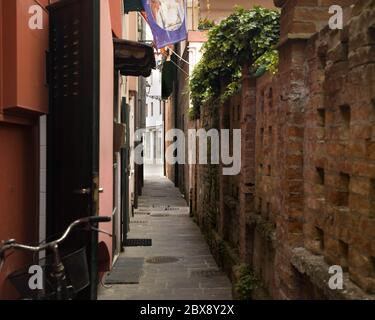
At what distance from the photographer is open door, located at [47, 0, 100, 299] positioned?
4.18 metres

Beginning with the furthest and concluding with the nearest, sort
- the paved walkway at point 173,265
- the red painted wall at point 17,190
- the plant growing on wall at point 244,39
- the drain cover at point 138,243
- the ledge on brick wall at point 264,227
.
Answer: the drain cover at point 138,243 → the plant growing on wall at point 244,39 → the paved walkway at point 173,265 → the ledge on brick wall at point 264,227 → the red painted wall at point 17,190

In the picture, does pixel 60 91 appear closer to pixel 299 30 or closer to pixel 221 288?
pixel 299 30

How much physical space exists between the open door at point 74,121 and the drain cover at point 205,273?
3.91 m

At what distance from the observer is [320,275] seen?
3.44 meters

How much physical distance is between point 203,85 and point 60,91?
5762 millimetres

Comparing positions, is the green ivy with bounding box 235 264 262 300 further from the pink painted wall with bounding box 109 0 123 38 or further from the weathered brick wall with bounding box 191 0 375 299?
the pink painted wall with bounding box 109 0 123 38

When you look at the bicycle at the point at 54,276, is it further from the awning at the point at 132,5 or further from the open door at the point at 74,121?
the awning at the point at 132,5

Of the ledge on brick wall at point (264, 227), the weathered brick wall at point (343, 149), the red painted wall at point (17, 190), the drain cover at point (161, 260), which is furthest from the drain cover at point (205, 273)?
the weathered brick wall at point (343, 149)

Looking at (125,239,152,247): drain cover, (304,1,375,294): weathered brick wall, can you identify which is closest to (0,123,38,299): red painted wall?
(304,1,375,294): weathered brick wall

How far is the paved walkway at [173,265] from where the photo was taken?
7.07 m

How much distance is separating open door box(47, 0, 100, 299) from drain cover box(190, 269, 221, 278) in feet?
12.8

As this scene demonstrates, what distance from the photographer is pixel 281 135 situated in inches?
181

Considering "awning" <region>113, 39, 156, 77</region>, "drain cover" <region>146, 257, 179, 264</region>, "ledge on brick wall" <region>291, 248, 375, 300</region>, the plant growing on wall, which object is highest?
the plant growing on wall

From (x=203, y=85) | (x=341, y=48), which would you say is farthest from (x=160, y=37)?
(x=341, y=48)
